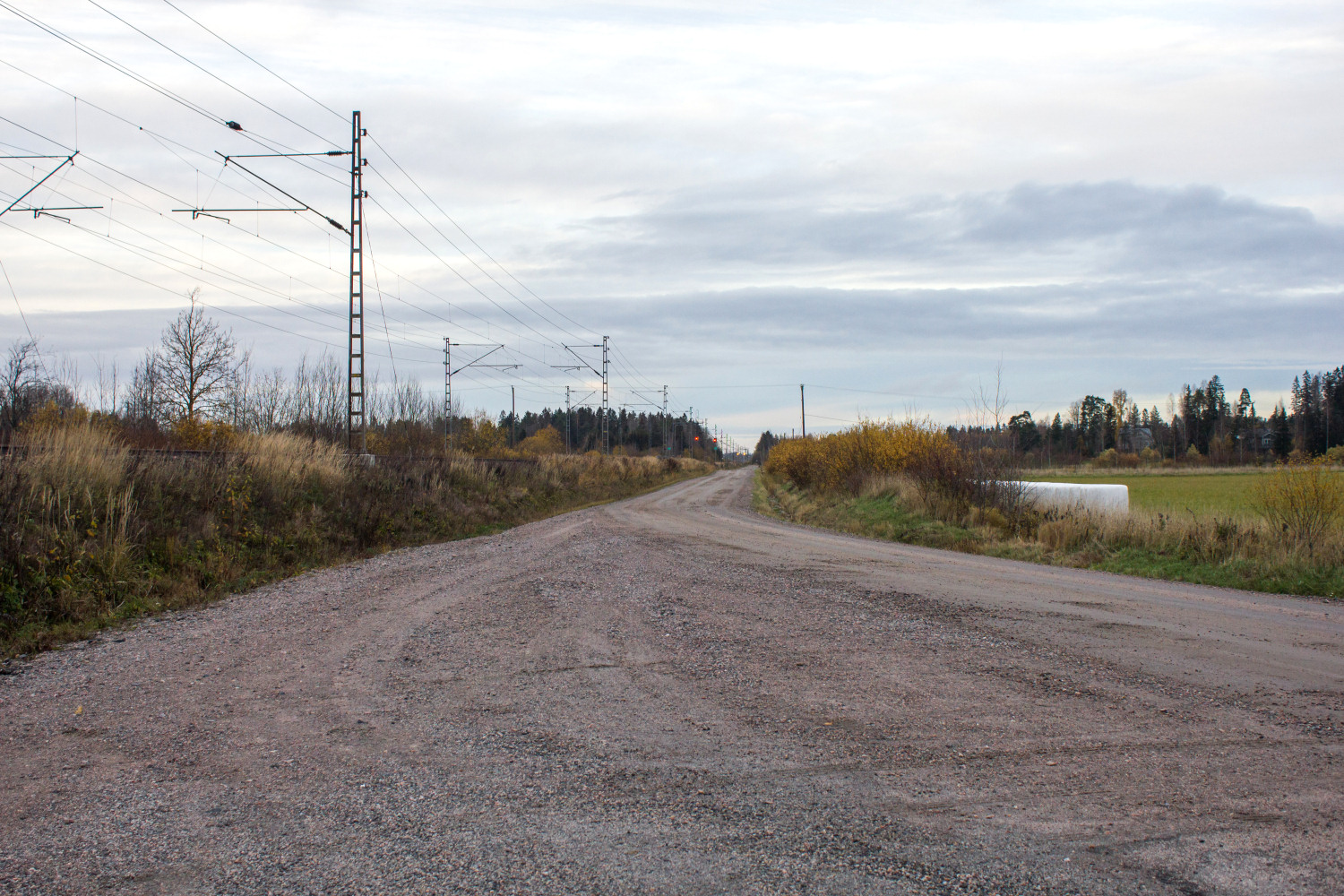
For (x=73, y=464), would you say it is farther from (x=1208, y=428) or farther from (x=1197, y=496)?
(x=1208, y=428)

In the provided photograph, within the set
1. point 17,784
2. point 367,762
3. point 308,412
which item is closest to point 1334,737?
point 367,762

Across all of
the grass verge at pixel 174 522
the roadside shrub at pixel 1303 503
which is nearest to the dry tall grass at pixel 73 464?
the grass verge at pixel 174 522

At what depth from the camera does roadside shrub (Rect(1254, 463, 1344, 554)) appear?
13062 mm

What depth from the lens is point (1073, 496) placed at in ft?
67.2

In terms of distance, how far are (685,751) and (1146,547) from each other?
43.5 feet

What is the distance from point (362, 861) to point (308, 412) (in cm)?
2661

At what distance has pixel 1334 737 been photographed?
4.79 m

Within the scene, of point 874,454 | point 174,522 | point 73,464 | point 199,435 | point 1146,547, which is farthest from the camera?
point 874,454

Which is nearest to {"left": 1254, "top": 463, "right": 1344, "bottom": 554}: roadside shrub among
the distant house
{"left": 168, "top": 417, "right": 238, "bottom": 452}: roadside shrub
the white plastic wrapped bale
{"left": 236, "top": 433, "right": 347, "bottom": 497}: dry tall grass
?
the white plastic wrapped bale

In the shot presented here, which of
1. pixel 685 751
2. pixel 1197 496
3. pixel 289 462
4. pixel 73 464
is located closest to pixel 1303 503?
pixel 685 751

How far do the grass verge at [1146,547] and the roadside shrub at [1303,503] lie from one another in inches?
16.1

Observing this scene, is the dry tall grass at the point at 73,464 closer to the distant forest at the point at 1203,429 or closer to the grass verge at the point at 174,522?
the grass verge at the point at 174,522

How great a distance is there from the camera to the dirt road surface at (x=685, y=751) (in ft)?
10.9

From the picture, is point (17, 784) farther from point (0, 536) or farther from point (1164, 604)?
point (1164, 604)
